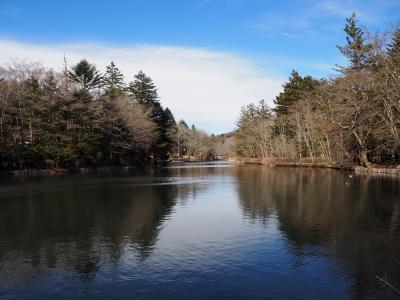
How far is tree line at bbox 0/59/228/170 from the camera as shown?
161 feet

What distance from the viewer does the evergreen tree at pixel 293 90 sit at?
2888 inches

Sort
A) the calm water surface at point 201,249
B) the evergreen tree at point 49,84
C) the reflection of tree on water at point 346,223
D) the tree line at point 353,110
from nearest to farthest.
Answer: the calm water surface at point 201,249 → the reflection of tree on water at point 346,223 → the tree line at point 353,110 → the evergreen tree at point 49,84

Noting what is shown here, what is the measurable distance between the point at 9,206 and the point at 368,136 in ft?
121

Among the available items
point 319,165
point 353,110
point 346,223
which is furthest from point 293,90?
point 346,223

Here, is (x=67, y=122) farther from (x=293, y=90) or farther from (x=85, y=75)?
(x=293, y=90)

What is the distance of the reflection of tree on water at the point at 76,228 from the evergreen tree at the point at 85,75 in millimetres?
42455

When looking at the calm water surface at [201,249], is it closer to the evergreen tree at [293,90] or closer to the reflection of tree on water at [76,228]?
the reflection of tree on water at [76,228]

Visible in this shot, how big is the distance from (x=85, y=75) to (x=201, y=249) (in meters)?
61.0

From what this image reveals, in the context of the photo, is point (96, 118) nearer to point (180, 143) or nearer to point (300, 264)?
point (300, 264)

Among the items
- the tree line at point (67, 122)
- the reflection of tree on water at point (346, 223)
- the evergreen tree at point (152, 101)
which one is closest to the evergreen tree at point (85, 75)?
the tree line at point (67, 122)

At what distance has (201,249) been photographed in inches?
516

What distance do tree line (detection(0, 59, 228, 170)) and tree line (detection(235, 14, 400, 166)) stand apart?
2560 centimetres

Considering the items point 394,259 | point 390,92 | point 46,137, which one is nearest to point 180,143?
Result: point 46,137

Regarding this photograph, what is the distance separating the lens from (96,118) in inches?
2437
